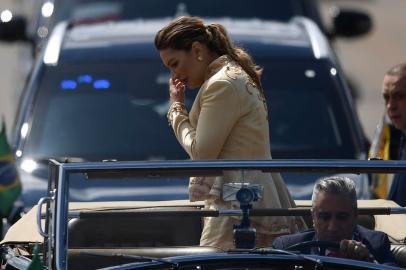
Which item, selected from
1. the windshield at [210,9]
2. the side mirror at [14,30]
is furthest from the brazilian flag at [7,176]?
the side mirror at [14,30]

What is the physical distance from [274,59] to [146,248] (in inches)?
173

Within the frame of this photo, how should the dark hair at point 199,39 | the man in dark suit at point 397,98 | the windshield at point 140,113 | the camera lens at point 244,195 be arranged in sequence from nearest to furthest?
the camera lens at point 244,195 → the dark hair at point 199,39 → the man in dark suit at point 397,98 → the windshield at point 140,113

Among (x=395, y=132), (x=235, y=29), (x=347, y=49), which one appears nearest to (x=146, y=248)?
(x=395, y=132)

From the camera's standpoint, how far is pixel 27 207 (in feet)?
26.1

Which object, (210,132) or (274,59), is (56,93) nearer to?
(274,59)

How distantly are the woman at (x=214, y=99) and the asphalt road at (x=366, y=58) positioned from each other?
9.29m

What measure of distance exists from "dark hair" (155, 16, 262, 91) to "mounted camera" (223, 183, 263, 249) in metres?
0.90

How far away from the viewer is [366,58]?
2595 centimetres

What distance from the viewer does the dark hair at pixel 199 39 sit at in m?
6.02

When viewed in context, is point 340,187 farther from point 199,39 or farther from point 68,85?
point 68,85

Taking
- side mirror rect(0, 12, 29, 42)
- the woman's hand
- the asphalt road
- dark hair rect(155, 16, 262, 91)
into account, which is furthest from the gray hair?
the asphalt road

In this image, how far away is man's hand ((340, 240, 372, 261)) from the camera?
514cm

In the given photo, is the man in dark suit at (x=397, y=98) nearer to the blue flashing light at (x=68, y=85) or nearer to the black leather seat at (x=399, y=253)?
the blue flashing light at (x=68, y=85)

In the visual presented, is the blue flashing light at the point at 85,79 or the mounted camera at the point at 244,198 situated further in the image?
the blue flashing light at the point at 85,79
